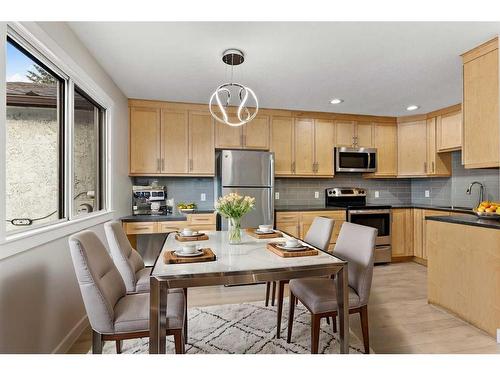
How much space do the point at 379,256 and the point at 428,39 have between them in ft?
9.99

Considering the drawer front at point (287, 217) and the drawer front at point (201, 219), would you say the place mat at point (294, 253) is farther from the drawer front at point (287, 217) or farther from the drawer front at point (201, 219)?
the drawer front at point (287, 217)

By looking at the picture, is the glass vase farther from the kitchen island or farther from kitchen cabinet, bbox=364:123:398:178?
kitchen cabinet, bbox=364:123:398:178

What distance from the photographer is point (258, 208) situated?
12.2 ft

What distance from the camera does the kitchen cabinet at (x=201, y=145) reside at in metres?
3.89

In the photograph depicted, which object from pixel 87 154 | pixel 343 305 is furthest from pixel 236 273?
pixel 87 154

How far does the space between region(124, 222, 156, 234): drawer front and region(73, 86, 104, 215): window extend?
538 millimetres

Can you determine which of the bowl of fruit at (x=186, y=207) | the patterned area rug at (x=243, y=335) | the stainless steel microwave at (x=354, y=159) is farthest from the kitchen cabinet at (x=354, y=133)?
the patterned area rug at (x=243, y=335)

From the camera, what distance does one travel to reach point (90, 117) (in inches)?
107

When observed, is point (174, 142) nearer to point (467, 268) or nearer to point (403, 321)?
point (403, 321)

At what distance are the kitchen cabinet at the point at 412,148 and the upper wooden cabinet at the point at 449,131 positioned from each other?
0.70 ft

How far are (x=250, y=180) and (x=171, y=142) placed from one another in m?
1.23

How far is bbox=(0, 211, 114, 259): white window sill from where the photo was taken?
1.35m
